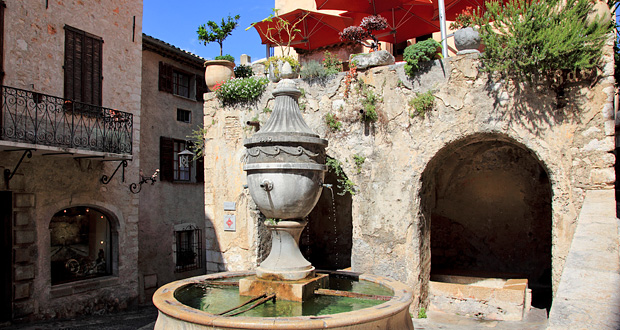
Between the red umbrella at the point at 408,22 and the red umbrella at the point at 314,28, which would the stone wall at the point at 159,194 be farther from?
the red umbrella at the point at 408,22

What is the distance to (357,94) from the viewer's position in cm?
825

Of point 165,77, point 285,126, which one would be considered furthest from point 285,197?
point 165,77

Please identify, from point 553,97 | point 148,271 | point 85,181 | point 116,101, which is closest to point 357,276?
point 553,97

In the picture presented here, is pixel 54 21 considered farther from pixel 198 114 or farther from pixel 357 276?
pixel 357 276

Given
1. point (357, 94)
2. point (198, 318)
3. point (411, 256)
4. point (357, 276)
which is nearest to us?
point (198, 318)

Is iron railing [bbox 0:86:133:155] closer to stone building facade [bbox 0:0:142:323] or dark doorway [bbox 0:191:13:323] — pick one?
stone building facade [bbox 0:0:142:323]

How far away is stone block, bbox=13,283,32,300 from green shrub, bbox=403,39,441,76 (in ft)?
27.8

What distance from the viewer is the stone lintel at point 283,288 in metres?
4.75

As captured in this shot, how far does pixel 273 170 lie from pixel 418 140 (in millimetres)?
3471

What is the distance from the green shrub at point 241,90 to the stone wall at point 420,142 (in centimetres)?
17

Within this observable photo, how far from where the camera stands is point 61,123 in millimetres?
10172

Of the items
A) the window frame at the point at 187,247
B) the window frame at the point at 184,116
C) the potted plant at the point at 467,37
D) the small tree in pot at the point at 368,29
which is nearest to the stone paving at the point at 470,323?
the potted plant at the point at 467,37

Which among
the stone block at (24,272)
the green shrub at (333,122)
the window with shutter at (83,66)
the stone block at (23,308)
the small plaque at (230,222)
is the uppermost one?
the window with shutter at (83,66)

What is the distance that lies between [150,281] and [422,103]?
9883 mm
